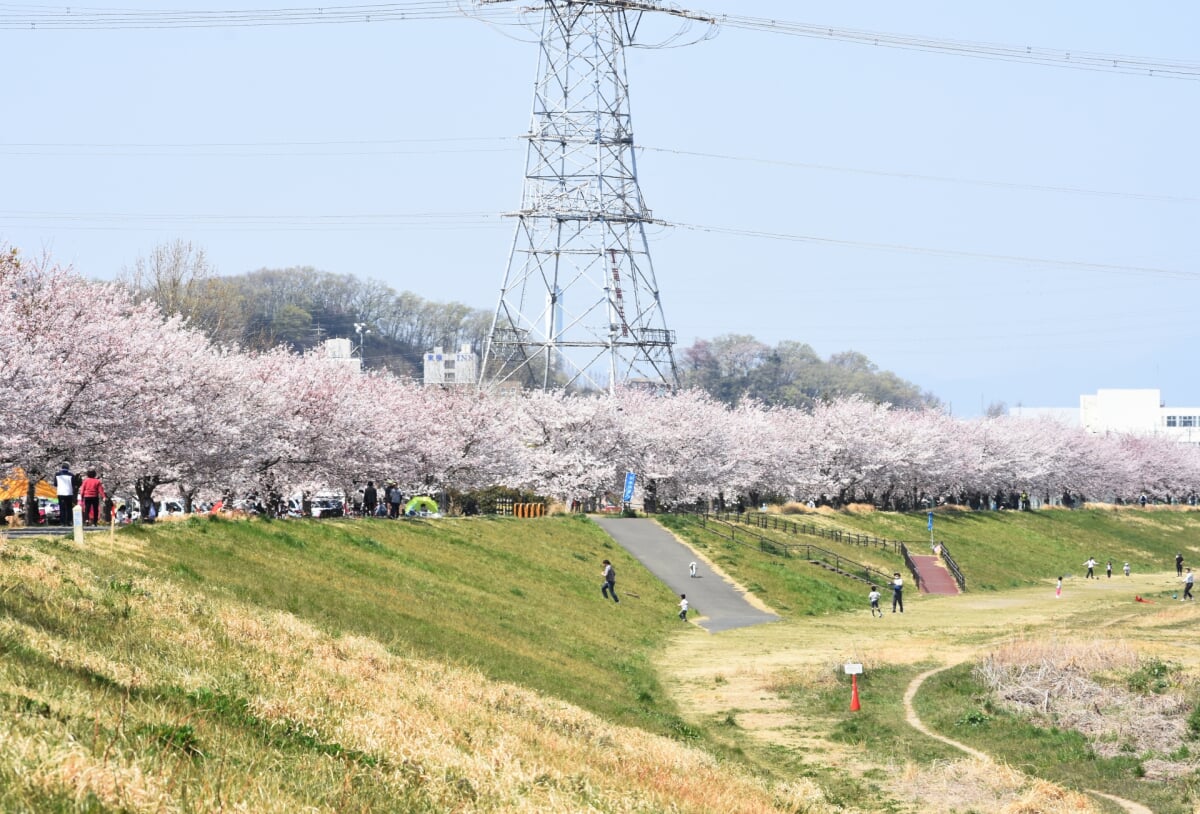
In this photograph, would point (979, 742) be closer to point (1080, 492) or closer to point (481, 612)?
point (481, 612)

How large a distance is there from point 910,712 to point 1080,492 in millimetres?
125504

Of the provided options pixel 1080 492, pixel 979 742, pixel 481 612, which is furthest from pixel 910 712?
pixel 1080 492

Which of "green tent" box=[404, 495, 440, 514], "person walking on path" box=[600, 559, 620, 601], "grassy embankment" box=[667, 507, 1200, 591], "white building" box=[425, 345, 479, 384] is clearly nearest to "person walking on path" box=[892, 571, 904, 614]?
"person walking on path" box=[600, 559, 620, 601]

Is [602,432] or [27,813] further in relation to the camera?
[602,432]

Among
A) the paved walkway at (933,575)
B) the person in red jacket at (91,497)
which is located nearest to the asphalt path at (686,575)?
the paved walkway at (933,575)

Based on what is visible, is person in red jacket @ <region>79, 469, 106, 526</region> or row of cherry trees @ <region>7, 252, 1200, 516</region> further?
row of cherry trees @ <region>7, 252, 1200, 516</region>

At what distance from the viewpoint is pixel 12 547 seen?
2519 centimetres

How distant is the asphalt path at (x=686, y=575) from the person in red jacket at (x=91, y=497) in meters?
23.9

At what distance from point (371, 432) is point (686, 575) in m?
16.0

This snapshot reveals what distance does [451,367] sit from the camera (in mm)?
154375

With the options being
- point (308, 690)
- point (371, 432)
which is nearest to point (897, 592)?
point (371, 432)

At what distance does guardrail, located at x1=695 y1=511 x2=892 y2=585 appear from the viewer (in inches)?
2773

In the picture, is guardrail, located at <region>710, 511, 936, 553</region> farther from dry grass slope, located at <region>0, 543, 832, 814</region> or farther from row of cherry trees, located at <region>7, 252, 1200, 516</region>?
dry grass slope, located at <region>0, 543, 832, 814</region>

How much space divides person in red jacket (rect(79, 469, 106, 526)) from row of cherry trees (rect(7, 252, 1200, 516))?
511 centimetres
